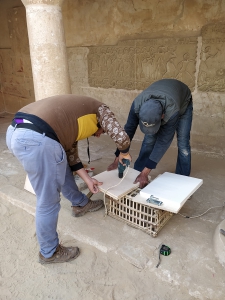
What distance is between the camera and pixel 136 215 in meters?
2.51

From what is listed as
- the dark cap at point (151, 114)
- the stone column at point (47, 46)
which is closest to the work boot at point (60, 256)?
the dark cap at point (151, 114)

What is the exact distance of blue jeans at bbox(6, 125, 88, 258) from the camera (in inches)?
73.2

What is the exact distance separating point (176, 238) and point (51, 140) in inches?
57.7

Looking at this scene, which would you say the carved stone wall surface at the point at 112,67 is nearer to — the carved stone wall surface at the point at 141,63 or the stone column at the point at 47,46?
the carved stone wall surface at the point at 141,63

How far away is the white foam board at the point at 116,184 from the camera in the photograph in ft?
7.95

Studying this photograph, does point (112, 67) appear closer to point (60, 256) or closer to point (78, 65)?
point (78, 65)

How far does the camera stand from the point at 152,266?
7.15 feet

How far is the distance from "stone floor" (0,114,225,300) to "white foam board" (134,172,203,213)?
413mm

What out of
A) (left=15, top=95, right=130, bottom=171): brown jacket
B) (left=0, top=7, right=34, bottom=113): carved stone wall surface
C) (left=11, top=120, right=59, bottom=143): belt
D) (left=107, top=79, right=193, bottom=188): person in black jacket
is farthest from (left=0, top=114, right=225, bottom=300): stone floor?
(left=0, top=7, right=34, bottom=113): carved stone wall surface

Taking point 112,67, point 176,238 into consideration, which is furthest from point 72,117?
point 112,67

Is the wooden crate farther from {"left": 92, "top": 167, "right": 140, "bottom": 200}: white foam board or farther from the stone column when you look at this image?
the stone column

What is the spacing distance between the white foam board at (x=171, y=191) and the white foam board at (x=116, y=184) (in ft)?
0.45

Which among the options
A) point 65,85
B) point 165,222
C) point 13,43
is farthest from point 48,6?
point 13,43

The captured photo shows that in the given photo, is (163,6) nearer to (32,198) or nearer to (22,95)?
(32,198)
